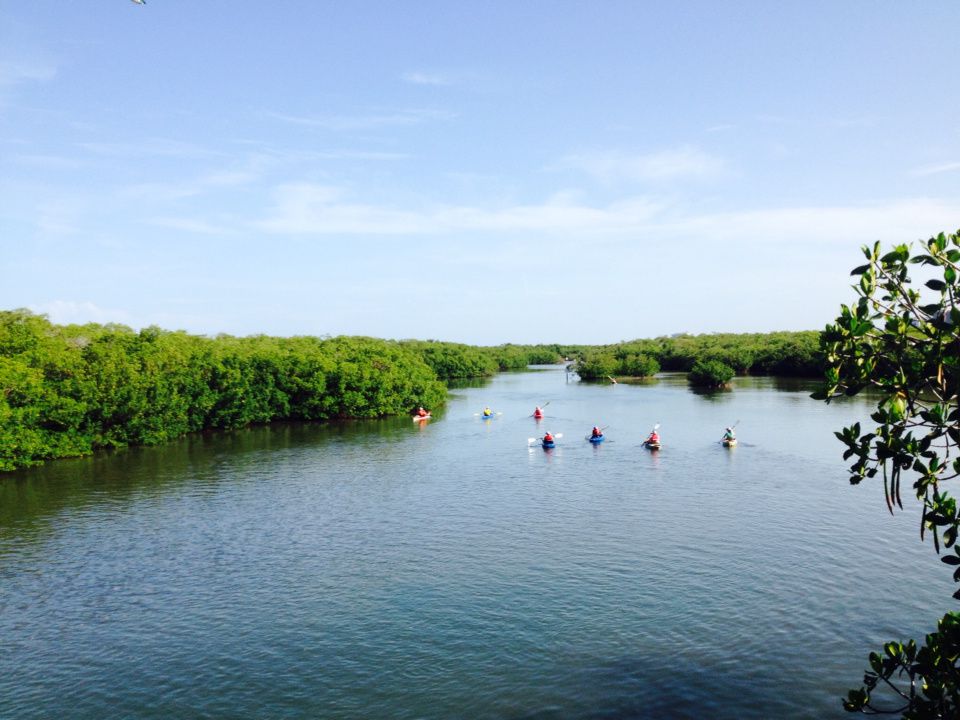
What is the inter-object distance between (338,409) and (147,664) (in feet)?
170

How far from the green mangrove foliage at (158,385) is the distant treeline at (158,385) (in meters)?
0.08

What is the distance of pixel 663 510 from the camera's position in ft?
112

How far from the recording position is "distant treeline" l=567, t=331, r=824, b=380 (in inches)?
4569

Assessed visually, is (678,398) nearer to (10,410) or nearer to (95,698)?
(10,410)

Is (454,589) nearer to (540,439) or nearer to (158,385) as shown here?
(540,439)

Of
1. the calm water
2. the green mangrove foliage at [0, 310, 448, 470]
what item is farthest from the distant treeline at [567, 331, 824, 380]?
the calm water

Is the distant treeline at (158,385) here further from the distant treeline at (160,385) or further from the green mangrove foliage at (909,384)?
the green mangrove foliage at (909,384)

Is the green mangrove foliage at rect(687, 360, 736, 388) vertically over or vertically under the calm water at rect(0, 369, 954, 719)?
over

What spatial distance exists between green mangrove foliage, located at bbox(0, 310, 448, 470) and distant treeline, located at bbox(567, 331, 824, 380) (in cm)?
5287

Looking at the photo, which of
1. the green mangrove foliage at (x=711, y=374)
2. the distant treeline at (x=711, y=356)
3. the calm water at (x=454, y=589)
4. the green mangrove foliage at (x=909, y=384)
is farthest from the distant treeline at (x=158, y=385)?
the distant treeline at (x=711, y=356)

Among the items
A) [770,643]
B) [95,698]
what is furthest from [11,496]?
[770,643]

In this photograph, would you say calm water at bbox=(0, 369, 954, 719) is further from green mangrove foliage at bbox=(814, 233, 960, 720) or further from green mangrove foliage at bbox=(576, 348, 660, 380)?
green mangrove foliage at bbox=(576, 348, 660, 380)

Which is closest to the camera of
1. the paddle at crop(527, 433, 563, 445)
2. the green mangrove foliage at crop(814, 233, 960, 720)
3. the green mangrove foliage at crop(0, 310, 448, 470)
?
the green mangrove foliage at crop(814, 233, 960, 720)

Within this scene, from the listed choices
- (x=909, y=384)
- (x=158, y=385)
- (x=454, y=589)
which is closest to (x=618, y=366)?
(x=158, y=385)
